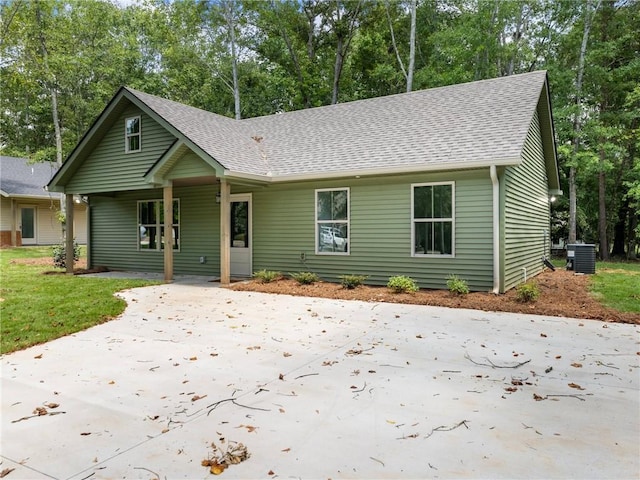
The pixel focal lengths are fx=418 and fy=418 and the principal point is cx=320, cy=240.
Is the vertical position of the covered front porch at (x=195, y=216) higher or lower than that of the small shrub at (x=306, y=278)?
higher

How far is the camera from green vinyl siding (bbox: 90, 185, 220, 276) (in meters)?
12.2

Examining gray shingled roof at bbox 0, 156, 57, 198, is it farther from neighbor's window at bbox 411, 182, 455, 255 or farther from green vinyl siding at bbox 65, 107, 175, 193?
neighbor's window at bbox 411, 182, 455, 255

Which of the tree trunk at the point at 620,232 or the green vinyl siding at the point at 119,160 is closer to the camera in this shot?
the green vinyl siding at the point at 119,160

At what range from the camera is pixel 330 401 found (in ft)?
11.1

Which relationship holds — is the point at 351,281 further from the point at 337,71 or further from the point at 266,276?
the point at 337,71

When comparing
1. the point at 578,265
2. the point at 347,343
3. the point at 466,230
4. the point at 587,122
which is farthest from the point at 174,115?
the point at 587,122

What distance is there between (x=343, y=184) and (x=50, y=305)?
21.2 feet

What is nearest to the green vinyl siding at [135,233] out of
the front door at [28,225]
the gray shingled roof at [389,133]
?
the gray shingled roof at [389,133]

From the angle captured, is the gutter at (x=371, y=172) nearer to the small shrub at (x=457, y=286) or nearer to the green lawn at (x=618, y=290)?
the small shrub at (x=457, y=286)

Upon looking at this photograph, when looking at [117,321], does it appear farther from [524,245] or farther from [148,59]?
[148,59]

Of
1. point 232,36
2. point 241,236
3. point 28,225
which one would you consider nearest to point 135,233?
point 241,236

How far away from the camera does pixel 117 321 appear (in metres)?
6.35

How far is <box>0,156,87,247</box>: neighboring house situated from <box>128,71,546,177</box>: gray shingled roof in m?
14.9

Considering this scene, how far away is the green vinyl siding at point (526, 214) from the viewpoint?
8781 mm
